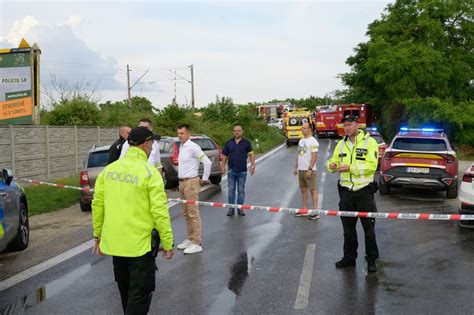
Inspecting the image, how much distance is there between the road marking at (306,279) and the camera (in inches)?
190

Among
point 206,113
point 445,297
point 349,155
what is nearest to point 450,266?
point 445,297

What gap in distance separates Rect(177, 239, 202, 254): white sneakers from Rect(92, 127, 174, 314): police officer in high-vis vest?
3085 mm

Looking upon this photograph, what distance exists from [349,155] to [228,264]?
2046mm

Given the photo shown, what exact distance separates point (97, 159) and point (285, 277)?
6.56m

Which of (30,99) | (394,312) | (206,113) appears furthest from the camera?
(206,113)

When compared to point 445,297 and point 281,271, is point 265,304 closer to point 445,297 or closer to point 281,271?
point 281,271

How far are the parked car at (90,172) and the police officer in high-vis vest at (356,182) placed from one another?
241 inches

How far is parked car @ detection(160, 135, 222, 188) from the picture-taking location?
13.5 metres

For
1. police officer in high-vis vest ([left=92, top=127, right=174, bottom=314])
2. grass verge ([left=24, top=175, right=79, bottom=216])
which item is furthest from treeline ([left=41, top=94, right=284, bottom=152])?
police officer in high-vis vest ([left=92, top=127, right=174, bottom=314])

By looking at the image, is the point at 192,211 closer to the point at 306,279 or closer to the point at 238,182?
the point at 306,279

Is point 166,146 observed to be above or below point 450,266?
above

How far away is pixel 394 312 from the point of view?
4.55 m

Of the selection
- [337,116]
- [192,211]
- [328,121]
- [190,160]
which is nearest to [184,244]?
[192,211]

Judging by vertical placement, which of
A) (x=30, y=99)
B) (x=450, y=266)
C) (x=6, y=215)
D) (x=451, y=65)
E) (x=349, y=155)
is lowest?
(x=450, y=266)
